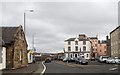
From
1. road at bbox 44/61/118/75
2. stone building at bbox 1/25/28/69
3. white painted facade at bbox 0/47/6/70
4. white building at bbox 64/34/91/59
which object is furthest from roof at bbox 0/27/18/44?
white building at bbox 64/34/91/59

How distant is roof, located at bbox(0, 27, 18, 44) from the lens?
36219 millimetres

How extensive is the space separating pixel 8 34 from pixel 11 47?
3219 millimetres

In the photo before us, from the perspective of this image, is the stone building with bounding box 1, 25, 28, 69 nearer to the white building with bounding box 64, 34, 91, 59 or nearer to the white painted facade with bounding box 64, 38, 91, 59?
the white painted facade with bounding box 64, 38, 91, 59

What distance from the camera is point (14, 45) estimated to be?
119ft

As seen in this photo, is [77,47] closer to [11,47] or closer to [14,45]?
[14,45]

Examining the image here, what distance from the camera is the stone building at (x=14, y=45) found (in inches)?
1406

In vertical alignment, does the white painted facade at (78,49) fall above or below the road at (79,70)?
above

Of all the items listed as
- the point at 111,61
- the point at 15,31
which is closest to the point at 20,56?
the point at 15,31

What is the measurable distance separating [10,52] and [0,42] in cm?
316

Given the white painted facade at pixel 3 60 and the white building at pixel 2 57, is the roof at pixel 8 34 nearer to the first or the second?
the white painted facade at pixel 3 60

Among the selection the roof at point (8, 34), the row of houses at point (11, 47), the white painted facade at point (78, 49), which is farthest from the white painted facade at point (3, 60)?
the white painted facade at point (78, 49)

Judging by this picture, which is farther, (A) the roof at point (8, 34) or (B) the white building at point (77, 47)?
(B) the white building at point (77, 47)

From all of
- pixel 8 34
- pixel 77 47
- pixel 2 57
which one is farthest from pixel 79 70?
pixel 77 47

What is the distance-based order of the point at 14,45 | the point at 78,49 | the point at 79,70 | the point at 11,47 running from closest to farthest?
the point at 79,70 → the point at 11,47 → the point at 14,45 → the point at 78,49
